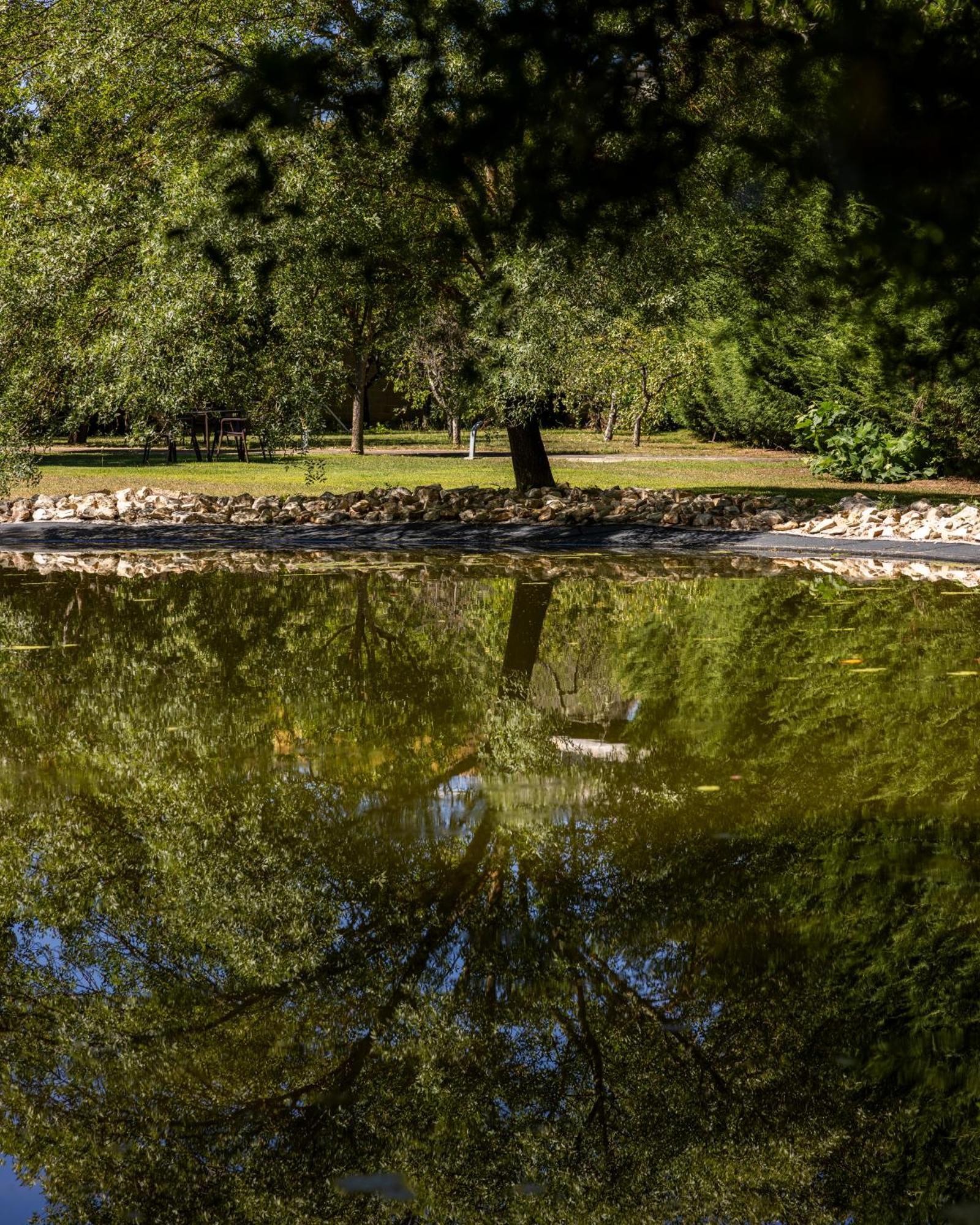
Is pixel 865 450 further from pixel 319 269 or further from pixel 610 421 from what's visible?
pixel 610 421

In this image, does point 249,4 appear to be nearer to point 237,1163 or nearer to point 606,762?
point 606,762

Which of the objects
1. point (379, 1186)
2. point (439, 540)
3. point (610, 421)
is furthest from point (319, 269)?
point (610, 421)

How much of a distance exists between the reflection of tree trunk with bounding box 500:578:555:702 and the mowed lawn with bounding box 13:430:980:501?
5.29 meters

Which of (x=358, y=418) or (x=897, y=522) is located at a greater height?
(x=358, y=418)

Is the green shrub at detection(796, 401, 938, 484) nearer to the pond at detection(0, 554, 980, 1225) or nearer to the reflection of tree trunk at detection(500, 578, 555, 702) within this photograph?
the reflection of tree trunk at detection(500, 578, 555, 702)

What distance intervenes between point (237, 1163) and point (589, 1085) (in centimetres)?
76

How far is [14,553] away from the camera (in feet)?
41.7

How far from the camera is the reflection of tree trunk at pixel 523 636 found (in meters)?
7.07

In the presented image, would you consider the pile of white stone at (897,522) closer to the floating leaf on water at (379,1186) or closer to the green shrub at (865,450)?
the green shrub at (865,450)

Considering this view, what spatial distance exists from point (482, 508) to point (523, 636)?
6724mm

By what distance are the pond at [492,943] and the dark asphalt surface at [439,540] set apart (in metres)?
5.36

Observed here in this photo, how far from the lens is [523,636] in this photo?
8.41 meters

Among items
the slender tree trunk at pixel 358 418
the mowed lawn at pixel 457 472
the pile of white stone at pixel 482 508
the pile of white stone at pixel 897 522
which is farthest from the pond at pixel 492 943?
the slender tree trunk at pixel 358 418

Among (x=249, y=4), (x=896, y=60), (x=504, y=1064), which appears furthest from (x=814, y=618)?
(x=249, y=4)
